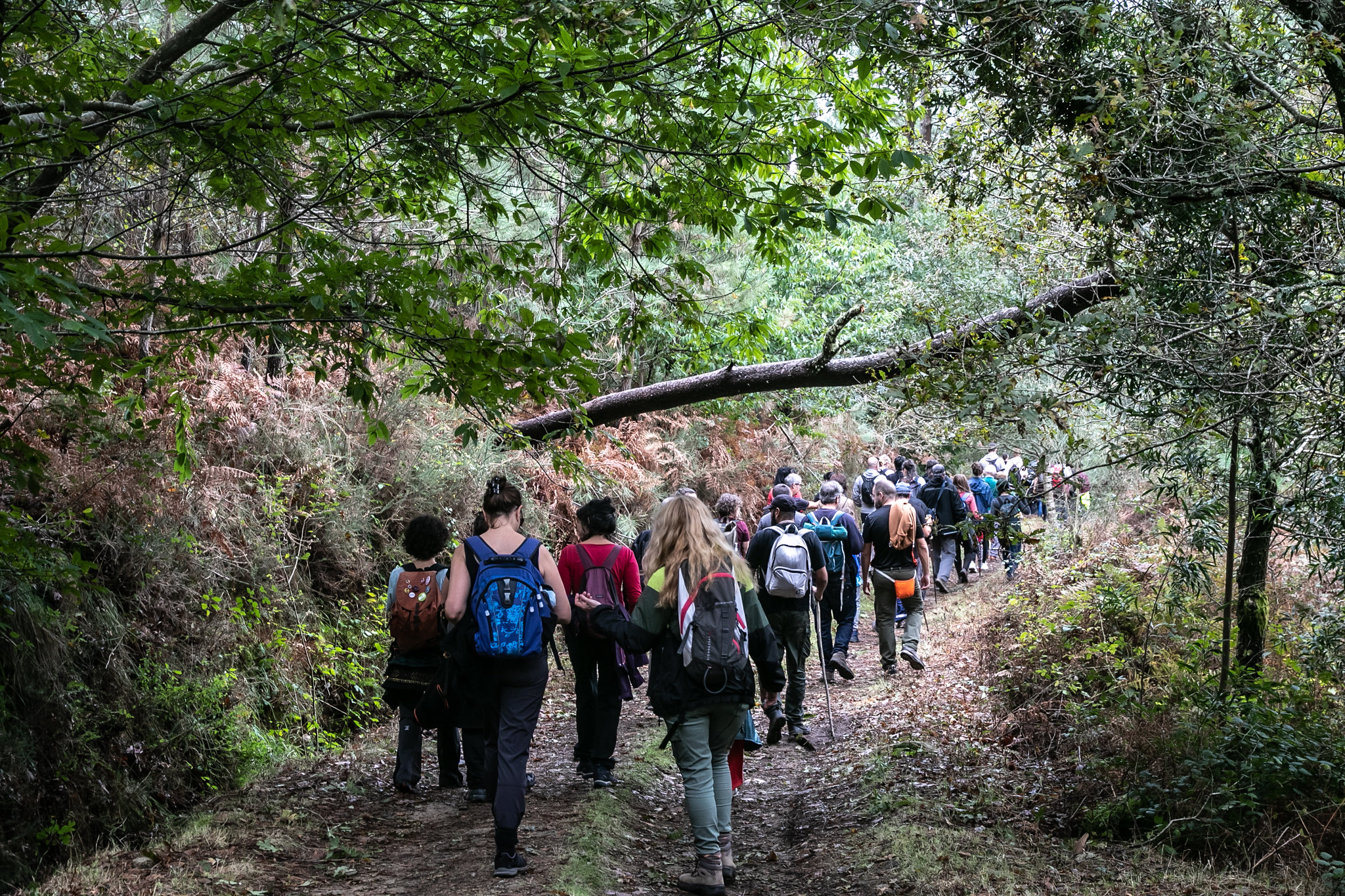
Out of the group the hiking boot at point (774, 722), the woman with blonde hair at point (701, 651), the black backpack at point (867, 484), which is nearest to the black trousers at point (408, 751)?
the woman with blonde hair at point (701, 651)

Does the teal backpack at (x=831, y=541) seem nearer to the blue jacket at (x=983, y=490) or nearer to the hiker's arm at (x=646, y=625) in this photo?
the hiker's arm at (x=646, y=625)

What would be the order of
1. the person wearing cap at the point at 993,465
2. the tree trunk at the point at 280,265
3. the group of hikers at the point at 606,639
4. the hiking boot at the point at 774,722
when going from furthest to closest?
the person wearing cap at the point at 993,465
the hiking boot at the point at 774,722
the tree trunk at the point at 280,265
the group of hikers at the point at 606,639

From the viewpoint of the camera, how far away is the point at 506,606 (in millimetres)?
5352

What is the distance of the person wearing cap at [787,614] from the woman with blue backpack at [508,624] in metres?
3.50

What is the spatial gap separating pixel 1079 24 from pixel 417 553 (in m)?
5.44

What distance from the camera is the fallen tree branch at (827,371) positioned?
5.98 metres

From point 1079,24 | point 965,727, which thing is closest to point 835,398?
point 965,727

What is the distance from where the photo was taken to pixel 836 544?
412 inches

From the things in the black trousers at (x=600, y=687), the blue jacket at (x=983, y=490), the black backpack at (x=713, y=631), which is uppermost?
the black backpack at (x=713, y=631)

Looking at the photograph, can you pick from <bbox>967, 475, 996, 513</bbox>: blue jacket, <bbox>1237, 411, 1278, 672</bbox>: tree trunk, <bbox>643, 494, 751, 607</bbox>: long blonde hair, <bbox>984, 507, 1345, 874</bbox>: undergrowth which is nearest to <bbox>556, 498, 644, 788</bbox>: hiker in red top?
<bbox>643, 494, 751, 607</bbox>: long blonde hair

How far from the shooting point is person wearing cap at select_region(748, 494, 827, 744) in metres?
8.80

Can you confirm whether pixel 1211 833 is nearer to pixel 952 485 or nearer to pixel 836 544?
pixel 836 544

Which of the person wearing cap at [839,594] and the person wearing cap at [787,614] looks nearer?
the person wearing cap at [787,614]

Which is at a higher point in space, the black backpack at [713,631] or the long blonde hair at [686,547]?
the long blonde hair at [686,547]
